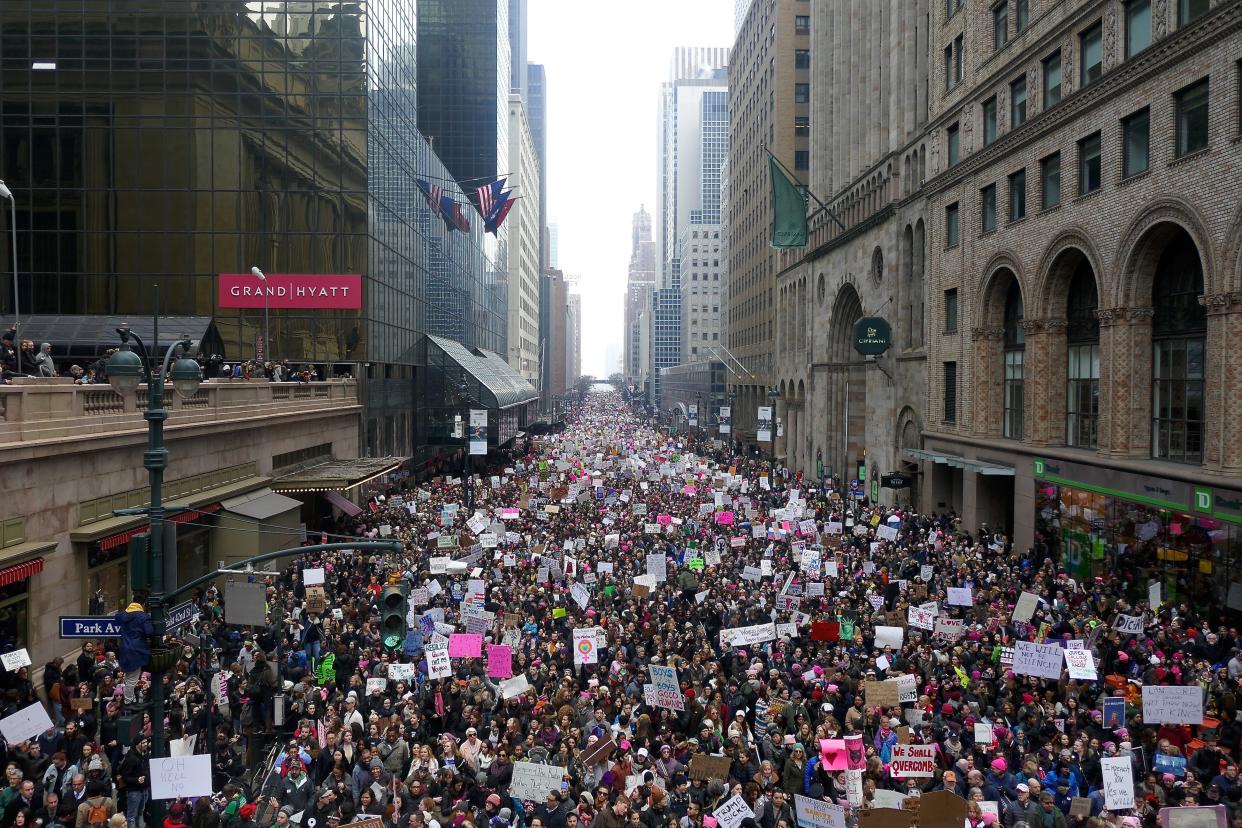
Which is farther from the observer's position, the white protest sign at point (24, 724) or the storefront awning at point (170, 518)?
the storefront awning at point (170, 518)

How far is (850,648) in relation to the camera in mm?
19562

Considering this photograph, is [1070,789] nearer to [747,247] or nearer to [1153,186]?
[1153,186]

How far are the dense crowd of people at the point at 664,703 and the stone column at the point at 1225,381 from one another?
12.9 feet

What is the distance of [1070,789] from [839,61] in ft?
176

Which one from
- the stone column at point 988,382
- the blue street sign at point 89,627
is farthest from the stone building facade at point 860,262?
the blue street sign at point 89,627

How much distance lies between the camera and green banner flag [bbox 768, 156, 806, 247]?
51.2 m

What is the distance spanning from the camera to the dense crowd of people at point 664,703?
12516 mm

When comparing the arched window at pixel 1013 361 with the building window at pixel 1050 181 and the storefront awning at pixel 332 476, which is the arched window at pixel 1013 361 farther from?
the storefront awning at pixel 332 476

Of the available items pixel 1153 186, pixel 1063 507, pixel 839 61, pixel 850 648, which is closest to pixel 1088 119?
pixel 1153 186

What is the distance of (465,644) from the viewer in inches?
720

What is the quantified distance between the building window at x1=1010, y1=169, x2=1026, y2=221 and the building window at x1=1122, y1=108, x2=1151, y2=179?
623cm

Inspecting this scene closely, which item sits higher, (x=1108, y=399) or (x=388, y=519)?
(x=1108, y=399)

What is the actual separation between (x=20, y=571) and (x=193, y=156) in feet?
98.3

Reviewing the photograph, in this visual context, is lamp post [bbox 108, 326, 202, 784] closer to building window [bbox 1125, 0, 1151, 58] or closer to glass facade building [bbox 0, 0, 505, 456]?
building window [bbox 1125, 0, 1151, 58]
